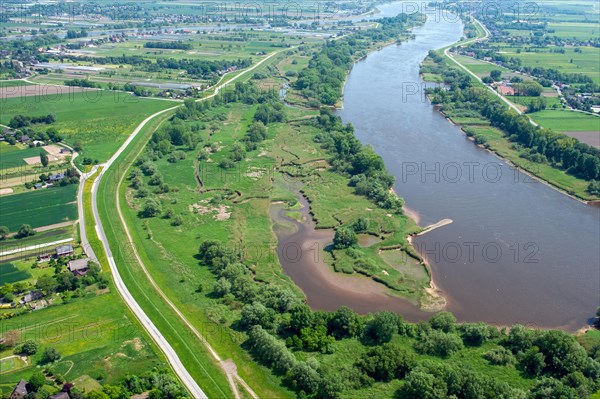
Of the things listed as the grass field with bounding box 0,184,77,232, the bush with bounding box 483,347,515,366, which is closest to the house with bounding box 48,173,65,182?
the grass field with bounding box 0,184,77,232

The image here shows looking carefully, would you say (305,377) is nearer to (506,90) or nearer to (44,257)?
(44,257)

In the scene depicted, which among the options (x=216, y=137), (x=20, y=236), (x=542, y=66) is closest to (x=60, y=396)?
(x=20, y=236)

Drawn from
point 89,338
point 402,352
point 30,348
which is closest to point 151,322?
point 89,338

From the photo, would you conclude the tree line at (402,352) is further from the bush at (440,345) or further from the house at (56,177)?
the house at (56,177)

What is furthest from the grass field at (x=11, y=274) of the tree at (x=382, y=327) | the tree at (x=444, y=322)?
the tree at (x=444, y=322)

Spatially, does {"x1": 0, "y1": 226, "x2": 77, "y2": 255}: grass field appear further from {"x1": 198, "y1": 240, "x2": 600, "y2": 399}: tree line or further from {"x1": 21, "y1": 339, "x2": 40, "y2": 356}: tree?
{"x1": 198, "y1": 240, "x2": 600, "y2": 399}: tree line

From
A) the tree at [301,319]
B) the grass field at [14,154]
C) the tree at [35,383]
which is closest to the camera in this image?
the tree at [35,383]
